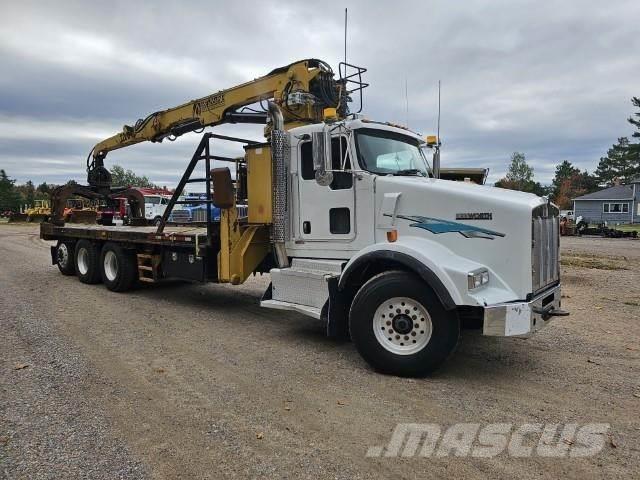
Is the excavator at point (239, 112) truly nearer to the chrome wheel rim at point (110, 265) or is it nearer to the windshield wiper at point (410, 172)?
the windshield wiper at point (410, 172)

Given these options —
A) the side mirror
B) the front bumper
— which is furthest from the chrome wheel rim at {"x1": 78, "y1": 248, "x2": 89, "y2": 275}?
the front bumper

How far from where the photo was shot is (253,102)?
8.48m

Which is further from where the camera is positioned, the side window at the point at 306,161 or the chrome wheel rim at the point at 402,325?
the side window at the point at 306,161

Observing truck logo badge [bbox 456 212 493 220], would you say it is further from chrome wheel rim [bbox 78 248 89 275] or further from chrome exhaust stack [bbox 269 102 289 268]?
chrome wheel rim [bbox 78 248 89 275]

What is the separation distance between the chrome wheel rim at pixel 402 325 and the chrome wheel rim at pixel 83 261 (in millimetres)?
8259

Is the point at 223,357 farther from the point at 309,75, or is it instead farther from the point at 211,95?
the point at 211,95

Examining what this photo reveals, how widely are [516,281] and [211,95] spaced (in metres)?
6.75

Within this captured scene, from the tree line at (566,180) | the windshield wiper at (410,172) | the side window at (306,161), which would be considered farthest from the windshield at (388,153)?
the tree line at (566,180)

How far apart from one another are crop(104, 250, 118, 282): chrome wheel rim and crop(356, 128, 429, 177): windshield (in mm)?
6444

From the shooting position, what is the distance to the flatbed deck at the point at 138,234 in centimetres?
805

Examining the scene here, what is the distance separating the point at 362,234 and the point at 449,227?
1130 millimetres

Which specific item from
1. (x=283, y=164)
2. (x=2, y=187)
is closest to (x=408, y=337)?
(x=283, y=164)

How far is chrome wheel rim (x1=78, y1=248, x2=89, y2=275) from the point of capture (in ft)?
35.9

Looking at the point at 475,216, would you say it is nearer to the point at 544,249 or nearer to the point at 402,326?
the point at 544,249
